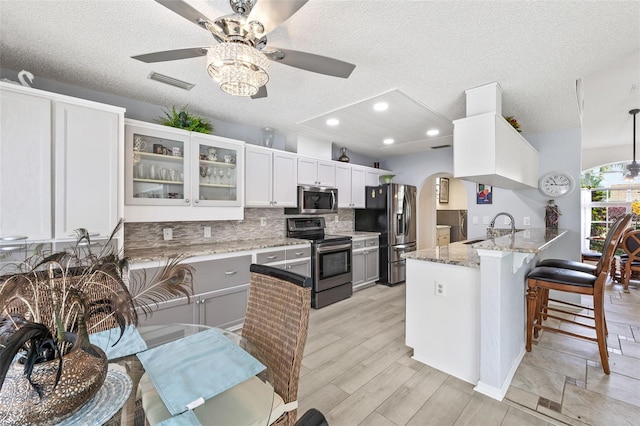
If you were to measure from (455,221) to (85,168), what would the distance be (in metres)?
7.55

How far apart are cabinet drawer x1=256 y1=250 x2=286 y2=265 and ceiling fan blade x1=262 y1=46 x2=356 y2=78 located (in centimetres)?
212

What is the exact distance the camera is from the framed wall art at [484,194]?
167 inches

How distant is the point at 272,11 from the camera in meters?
1.19

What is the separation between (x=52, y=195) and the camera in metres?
1.98

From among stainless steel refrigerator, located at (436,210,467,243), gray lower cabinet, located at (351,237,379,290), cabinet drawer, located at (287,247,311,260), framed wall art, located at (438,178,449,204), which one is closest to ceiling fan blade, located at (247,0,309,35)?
cabinet drawer, located at (287,247,311,260)

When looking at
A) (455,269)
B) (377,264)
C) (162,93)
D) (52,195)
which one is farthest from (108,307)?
(377,264)

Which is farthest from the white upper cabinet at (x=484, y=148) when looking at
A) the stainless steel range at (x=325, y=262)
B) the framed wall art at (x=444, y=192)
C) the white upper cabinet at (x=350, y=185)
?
the framed wall art at (x=444, y=192)

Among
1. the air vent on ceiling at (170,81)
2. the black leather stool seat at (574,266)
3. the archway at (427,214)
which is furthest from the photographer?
the archway at (427,214)

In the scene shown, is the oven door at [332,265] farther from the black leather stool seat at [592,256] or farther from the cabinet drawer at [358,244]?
the black leather stool seat at [592,256]

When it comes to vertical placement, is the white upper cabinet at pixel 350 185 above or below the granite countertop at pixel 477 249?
above

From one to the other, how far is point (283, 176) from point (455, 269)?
245 centimetres

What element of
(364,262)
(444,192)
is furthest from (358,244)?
(444,192)

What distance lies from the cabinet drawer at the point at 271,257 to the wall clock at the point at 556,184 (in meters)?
3.71

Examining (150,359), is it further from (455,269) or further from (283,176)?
(283,176)
